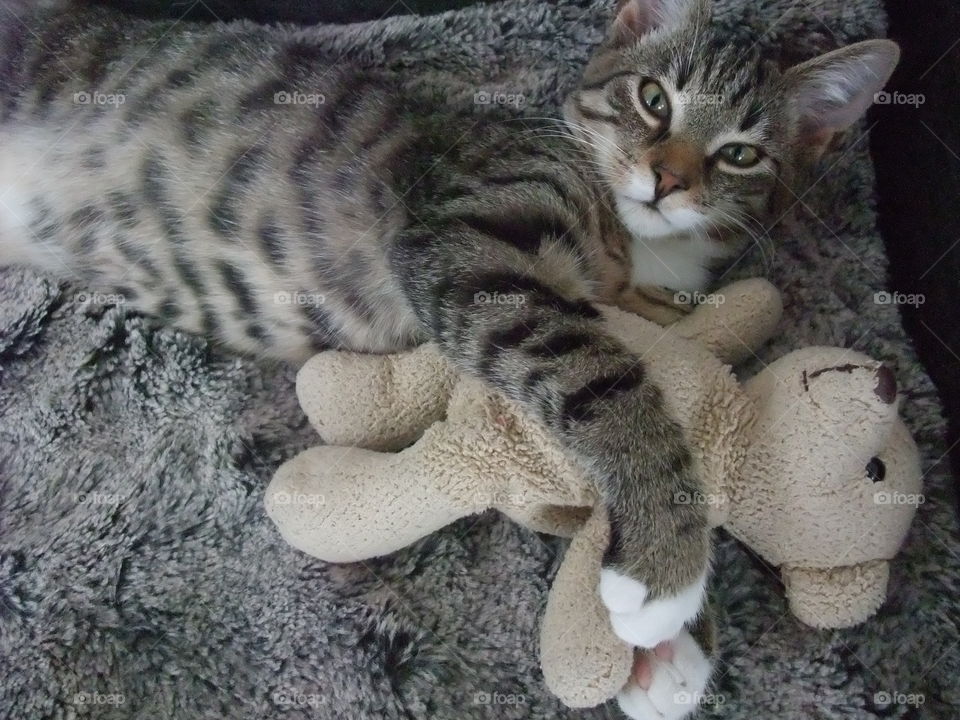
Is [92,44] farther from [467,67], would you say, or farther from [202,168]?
[467,67]

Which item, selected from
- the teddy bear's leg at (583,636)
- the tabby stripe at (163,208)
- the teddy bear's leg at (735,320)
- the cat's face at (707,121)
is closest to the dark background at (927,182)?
the cat's face at (707,121)

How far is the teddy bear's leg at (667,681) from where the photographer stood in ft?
3.33

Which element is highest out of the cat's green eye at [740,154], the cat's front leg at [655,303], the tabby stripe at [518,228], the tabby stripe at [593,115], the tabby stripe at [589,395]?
the tabby stripe at [593,115]

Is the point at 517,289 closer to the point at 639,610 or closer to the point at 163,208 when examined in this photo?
the point at 639,610

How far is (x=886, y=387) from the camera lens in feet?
3.04

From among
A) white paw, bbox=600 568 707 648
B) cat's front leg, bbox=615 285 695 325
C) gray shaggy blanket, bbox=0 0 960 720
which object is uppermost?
cat's front leg, bbox=615 285 695 325

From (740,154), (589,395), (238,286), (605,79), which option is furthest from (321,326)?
(740,154)

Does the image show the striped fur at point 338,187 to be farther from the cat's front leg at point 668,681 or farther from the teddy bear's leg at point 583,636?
the cat's front leg at point 668,681

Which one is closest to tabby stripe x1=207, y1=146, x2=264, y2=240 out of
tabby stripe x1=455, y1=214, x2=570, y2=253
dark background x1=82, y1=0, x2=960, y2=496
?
tabby stripe x1=455, y1=214, x2=570, y2=253

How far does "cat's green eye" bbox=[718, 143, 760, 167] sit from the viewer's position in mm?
1290

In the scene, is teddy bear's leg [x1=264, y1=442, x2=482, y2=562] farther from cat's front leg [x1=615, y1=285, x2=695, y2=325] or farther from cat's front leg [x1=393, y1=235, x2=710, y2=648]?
cat's front leg [x1=615, y1=285, x2=695, y2=325]

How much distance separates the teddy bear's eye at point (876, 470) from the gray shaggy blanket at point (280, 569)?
240 millimetres

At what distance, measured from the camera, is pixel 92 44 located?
4.91ft

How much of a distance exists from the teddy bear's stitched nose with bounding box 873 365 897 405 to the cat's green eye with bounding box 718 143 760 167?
50cm
